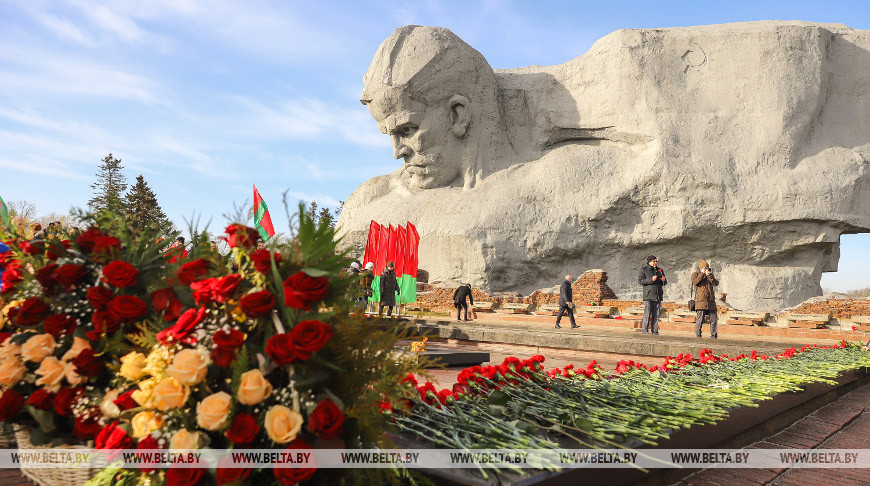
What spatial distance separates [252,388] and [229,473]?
0.24 meters

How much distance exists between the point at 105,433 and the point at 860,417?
481 cm

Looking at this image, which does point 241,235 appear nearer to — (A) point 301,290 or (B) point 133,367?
(A) point 301,290

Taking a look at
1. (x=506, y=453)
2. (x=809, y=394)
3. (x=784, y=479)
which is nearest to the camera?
(x=506, y=453)

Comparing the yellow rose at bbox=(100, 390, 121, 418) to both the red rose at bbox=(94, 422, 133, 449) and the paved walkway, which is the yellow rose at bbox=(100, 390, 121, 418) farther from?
the paved walkway

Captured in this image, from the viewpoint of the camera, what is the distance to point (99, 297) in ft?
7.61

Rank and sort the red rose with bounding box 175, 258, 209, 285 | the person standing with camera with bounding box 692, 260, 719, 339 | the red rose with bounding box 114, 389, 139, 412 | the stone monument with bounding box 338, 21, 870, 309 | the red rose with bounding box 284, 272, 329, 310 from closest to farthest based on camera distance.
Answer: the red rose with bounding box 284, 272, 329, 310
the red rose with bounding box 114, 389, 139, 412
the red rose with bounding box 175, 258, 209, 285
the person standing with camera with bounding box 692, 260, 719, 339
the stone monument with bounding box 338, 21, 870, 309

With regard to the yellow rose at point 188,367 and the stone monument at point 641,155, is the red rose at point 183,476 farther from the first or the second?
the stone monument at point 641,155

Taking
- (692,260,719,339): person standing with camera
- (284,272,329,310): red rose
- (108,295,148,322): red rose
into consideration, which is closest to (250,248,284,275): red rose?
(284,272,329,310): red rose

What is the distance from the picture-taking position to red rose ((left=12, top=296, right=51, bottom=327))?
97.3 inches

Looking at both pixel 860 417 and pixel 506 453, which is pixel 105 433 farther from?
pixel 860 417

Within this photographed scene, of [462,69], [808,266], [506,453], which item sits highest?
[462,69]

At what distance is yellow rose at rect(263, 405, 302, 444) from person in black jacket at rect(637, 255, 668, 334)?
371 inches

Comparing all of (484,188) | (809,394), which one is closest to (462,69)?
(484,188)

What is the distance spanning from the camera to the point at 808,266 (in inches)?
727
